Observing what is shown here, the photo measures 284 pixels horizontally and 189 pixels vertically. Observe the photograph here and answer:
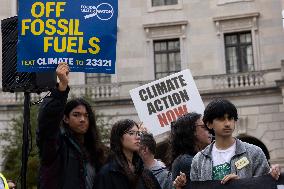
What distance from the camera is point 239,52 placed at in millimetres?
21062

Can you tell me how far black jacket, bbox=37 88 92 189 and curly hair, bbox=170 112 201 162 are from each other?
3.55ft

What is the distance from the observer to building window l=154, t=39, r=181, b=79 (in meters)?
21.5

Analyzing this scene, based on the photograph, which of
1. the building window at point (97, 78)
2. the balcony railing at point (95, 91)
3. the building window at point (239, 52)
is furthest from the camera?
the building window at point (97, 78)

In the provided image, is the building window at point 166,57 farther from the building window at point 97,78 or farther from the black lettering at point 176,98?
the black lettering at point 176,98

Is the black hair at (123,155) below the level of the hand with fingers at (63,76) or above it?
below

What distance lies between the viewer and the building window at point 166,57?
21484 millimetres

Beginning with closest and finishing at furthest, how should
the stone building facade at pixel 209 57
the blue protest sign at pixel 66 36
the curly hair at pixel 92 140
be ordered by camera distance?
the curly hair at pixel 92 140, the blue protest sign at pixel 66 36, the stone building facade at pixel 209 57

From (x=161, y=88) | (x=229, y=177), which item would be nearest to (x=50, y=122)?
(x=229, y=177)

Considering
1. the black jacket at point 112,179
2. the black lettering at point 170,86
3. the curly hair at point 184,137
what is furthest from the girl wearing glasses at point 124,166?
the black lettering at point 170,86

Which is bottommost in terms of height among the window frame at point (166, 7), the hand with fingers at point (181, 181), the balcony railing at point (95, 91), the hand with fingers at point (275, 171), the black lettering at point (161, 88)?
the hand with fingers at point (181, 181)

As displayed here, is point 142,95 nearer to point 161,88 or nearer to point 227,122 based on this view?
point 161,88

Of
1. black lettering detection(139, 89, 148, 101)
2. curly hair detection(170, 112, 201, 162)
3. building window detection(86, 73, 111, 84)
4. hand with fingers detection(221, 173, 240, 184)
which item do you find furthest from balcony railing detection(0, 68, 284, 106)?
hand with fingers detection(221, 173, 240, 184)

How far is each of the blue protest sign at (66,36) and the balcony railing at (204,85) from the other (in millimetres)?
14065

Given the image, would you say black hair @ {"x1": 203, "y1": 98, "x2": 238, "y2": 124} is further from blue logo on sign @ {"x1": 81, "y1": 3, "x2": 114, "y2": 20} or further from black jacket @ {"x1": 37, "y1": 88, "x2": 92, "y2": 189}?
blue logo on sign @ {"x1": 81, "y1": 3, "x2": 114, "y2": 20}
